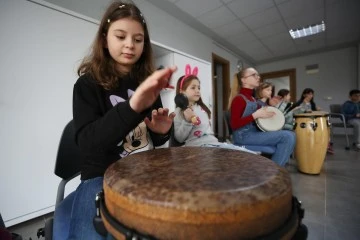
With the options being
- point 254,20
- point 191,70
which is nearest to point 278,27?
point 254,20

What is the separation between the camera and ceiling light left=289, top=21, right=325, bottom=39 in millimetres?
4082

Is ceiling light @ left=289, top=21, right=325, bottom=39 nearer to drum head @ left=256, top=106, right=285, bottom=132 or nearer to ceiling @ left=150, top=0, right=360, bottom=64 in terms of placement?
ceiling @ left=150, top=0, right=360, bottom=64

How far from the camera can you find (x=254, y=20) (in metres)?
3.62

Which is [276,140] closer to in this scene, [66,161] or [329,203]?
[329,203]

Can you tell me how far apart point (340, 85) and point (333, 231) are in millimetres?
6201

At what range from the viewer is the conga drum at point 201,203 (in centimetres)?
25

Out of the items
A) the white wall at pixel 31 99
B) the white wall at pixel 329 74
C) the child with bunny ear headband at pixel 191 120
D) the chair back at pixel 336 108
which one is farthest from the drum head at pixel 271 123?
the white wall at pixel 329 74

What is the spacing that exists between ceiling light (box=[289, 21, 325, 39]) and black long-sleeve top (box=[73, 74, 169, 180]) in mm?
4742

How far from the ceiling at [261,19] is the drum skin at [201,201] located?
2.36 metres

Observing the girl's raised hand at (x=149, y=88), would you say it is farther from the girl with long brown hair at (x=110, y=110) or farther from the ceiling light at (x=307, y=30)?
the ceiling light at (x=307, y=30)

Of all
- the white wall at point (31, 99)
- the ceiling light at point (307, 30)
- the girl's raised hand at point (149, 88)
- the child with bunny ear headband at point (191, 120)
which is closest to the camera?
the girl's raised hand at point (149, 88)

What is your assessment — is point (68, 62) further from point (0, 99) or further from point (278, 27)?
point (278, 27)

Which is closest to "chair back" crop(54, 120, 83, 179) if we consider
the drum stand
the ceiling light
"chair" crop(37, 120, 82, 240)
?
"chair" crop(37, 120, 82, 240)

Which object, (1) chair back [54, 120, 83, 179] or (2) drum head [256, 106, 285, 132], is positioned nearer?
(1) chair back [54, 120, 83, 179]
